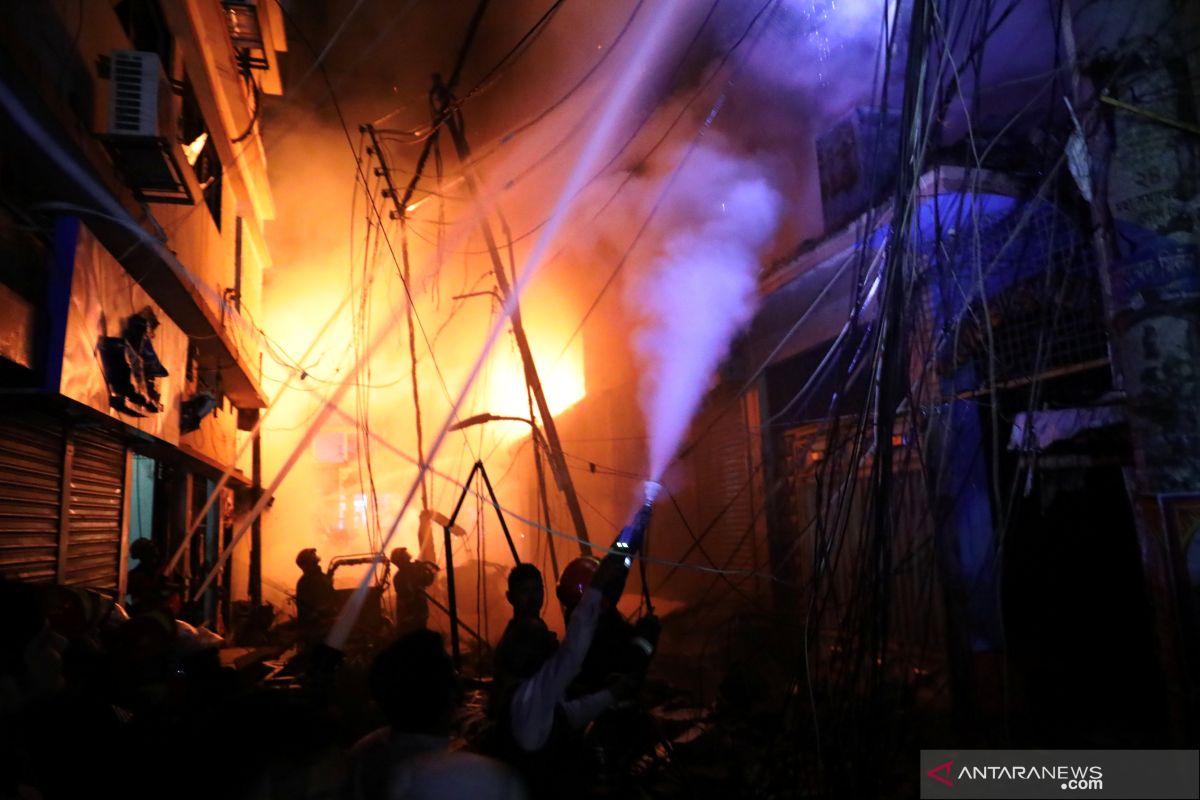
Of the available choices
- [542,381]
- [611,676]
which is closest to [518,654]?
[611,676]

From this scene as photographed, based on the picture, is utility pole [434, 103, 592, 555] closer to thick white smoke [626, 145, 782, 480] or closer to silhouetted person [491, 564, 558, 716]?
thick white smoke [626, 145, 782, 480]

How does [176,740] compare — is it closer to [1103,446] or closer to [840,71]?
[1103,446]

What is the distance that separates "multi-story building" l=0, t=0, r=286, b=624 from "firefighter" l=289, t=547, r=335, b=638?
201 cm

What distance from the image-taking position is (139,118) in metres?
5.94

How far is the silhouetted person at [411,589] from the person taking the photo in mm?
11914

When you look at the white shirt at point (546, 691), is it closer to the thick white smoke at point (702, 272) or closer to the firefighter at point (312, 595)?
the thick white smoke at point (702, 272)

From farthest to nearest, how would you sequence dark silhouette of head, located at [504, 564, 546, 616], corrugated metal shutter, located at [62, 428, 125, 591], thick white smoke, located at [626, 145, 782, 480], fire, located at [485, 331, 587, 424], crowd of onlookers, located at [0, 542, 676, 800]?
1. fire, located at [485, 331, 587, 424]
2. thick white smoke, located at [626, 145, 782, 480]
3. corrugated metal shutter, located at [62, 428, 125, 591]
4. dark silhouette of head, located at [504, 564, 546, 616]
5. crowd of onlookers, located at [0, 542, 676, 800]

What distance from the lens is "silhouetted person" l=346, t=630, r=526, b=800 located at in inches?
89.5

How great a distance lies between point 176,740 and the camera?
7.18 ft

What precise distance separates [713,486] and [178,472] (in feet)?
30.6

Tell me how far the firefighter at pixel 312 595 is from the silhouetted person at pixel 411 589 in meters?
1.17

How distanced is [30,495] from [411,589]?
7.34 meters

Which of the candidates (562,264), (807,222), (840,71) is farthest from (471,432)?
(840,71)

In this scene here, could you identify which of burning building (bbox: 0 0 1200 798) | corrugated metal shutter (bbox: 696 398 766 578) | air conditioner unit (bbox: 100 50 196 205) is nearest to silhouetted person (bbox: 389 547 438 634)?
burning building (bbox: 0 0 1200 798)
